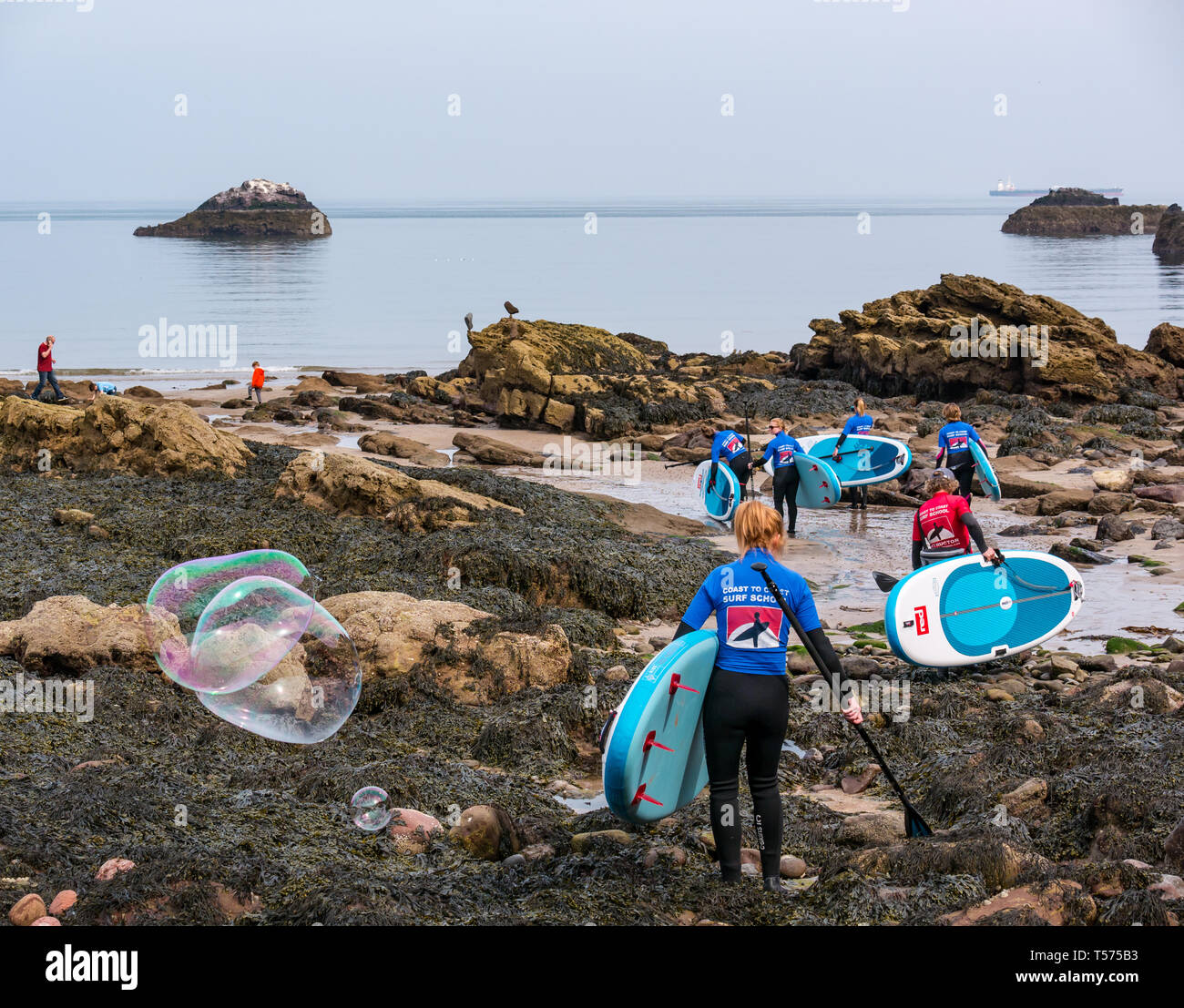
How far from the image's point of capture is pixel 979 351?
28.8 metres

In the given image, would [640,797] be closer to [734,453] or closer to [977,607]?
[977,607]

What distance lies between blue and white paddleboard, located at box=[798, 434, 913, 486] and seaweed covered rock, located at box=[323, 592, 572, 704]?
9.59m

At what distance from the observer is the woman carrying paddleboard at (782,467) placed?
15211 millimetres

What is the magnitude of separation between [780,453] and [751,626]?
33.8 ft

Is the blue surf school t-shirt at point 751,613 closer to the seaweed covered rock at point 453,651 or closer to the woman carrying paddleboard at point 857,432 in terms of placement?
the seaweed covered rock at point 453,651

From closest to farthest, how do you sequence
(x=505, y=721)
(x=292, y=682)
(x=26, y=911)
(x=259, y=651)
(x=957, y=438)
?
(x=26, y=911) < (x=259, y=651) < (x=292, y=682) < (x=505, y=721) < (x=957, y=438)

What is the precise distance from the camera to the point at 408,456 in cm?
2128

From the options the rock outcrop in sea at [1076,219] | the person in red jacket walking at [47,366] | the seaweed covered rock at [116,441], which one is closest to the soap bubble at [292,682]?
the seaweed covered rock at [116,441]

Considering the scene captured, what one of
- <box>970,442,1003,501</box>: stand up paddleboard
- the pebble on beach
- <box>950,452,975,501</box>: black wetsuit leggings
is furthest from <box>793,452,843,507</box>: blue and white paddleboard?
the pebble on beach

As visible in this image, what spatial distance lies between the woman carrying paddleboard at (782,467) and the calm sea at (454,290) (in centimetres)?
1656

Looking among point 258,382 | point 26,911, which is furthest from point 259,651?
point 258,382
